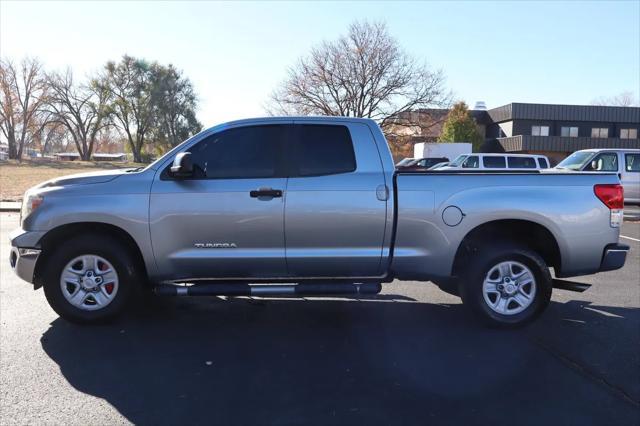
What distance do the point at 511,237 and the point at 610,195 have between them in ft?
3.22

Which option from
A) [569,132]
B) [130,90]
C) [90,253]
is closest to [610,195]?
[90,253]

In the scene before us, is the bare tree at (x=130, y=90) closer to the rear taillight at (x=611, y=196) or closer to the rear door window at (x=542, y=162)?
the rear door window at (x=542, y=162)

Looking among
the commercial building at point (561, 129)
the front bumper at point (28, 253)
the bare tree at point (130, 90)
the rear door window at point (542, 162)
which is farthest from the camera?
the bare tree at point (130, 90)

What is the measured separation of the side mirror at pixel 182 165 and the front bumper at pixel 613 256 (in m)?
4.05

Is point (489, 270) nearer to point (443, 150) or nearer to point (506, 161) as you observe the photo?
point (506, 161)

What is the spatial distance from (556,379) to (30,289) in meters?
5.80

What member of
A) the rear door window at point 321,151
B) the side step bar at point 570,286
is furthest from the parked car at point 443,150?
the rear door window at point 321,151

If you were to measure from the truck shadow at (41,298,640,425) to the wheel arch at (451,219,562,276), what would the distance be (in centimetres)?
68

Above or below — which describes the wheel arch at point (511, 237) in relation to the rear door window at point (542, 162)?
A: below

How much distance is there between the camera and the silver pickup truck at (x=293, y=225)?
15.4 ft

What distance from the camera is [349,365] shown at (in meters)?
4.03

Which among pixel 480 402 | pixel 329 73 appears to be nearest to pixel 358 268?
pixel 480 402

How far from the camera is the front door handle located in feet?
15.4

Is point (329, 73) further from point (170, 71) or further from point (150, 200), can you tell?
point (170, 71)
